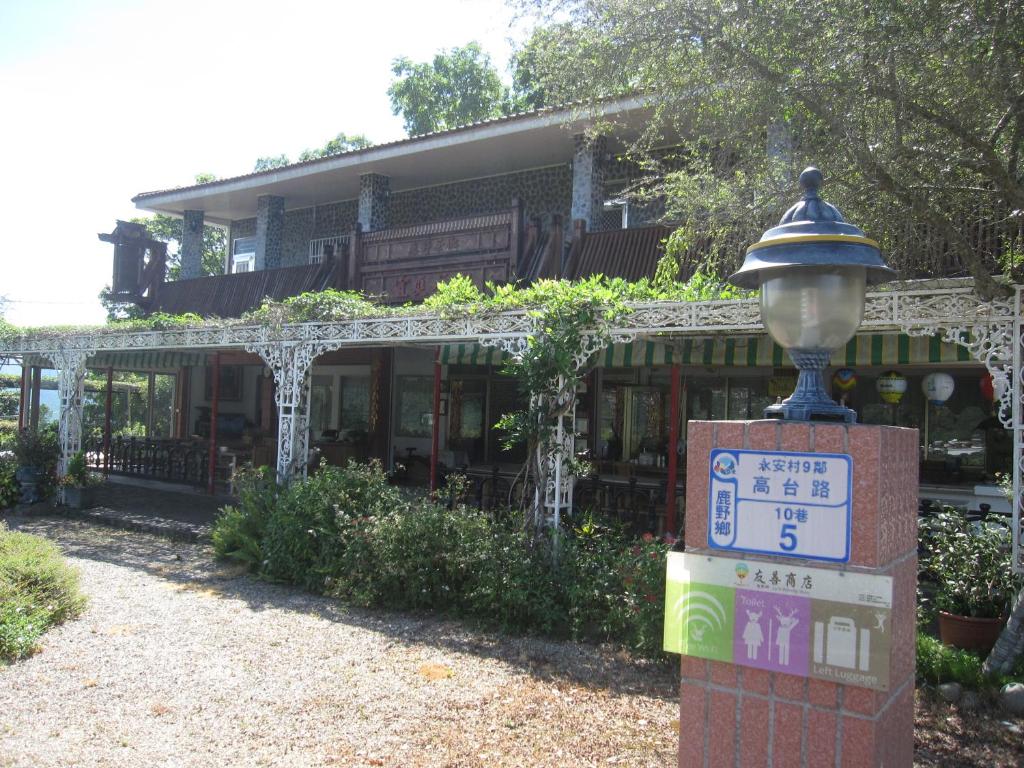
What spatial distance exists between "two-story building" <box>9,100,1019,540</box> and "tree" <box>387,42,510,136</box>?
1158 cm

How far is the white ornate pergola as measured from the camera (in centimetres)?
547

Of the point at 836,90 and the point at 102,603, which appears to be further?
the point at 102,603

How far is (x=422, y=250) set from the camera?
11969 mm

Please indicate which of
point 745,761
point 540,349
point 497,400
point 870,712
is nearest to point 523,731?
point 745,761

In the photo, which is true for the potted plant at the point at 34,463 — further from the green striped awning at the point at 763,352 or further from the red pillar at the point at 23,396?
the green striped awning at the point at 763,352

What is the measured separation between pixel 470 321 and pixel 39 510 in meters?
8.52

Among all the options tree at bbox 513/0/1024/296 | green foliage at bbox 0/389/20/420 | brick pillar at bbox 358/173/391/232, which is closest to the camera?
tree at bbox 513/0/1024/296

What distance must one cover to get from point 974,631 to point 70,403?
12.4 metres

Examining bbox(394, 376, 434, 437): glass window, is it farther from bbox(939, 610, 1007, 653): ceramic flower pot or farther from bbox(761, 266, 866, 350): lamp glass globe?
bbox(761, 266, 866, 350): lamp glass globe

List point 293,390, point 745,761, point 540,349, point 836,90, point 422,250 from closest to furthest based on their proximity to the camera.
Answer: point 745,761 < point 836,90 < point 540,349 < point 293,390 < point 422,250

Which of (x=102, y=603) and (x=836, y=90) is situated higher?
(x=836, y=90)

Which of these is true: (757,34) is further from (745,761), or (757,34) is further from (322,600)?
(322,600)

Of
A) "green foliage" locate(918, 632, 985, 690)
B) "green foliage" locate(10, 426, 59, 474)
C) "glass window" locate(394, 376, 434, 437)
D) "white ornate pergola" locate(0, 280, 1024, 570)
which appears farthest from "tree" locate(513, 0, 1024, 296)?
"green foliage" locate(10, 426, 59, 474)

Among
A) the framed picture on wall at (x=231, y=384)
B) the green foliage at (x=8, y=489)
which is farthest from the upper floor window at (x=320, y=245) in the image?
the green foliage at (x=8, y=489)
